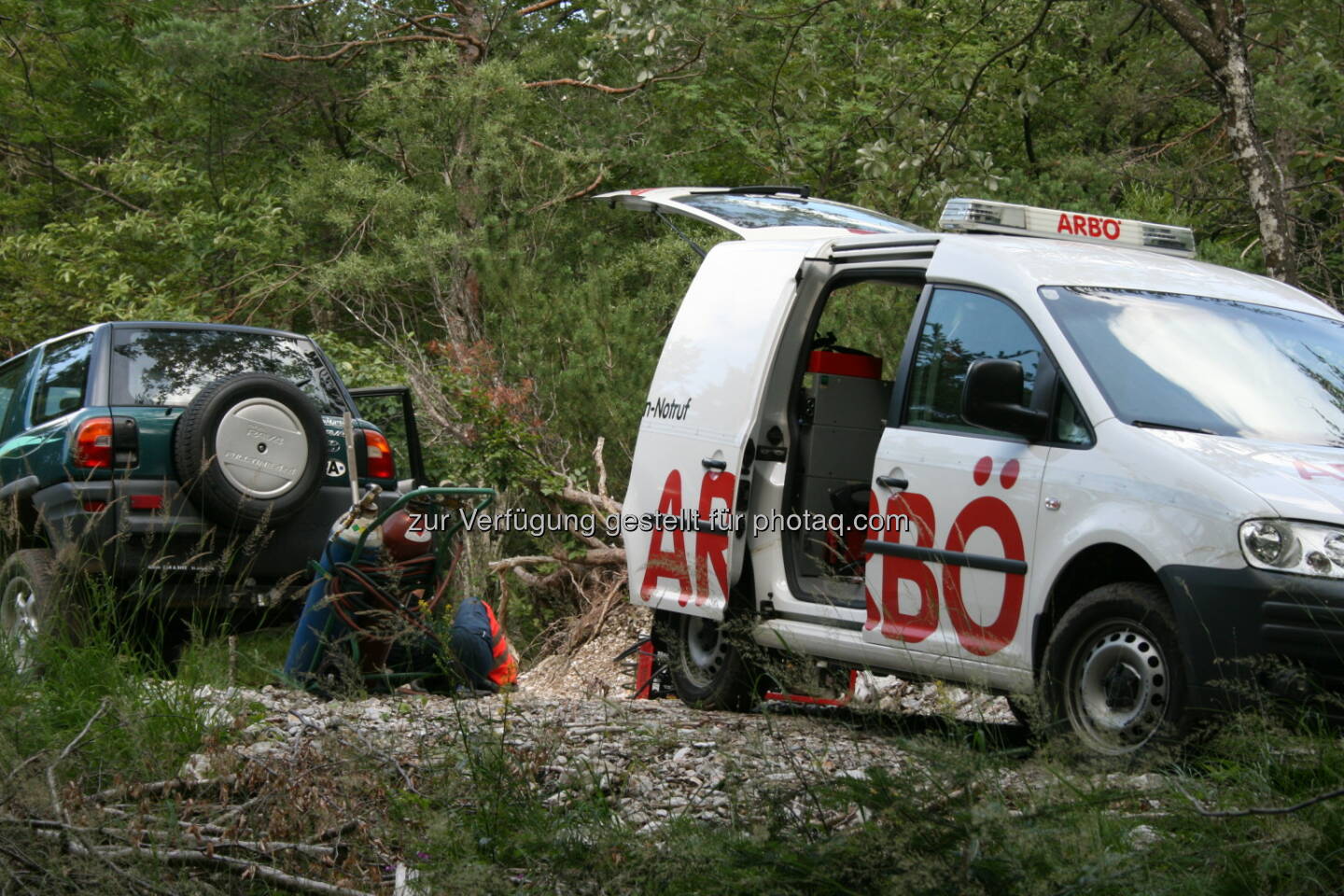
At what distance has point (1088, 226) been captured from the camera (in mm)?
6707

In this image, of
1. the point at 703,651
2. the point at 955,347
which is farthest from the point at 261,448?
the point at 955,347

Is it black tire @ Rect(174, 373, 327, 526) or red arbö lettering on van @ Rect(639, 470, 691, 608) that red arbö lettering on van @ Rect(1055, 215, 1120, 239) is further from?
black tire @ Rect(174, 373, 327, 526)

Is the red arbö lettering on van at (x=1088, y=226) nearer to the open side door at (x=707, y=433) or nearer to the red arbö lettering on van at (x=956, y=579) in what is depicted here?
the open side door at (x=707, y=433)

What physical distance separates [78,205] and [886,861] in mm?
21360

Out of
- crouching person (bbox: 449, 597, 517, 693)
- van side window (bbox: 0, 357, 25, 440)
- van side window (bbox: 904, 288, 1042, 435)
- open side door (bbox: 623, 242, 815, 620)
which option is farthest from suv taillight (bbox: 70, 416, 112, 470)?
van side window (bbox: 904, 288, 1042, 435)

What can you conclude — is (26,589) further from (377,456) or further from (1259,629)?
(1259,629)

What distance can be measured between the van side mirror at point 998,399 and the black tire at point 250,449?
3499 mm

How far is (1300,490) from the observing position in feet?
14.7

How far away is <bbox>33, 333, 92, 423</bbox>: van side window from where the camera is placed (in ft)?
26.0

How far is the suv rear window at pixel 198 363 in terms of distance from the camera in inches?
307

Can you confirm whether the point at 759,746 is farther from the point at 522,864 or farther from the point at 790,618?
the point at 790,618

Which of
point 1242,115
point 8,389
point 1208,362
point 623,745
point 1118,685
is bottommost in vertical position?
point 623,745

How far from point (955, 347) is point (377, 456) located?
383cm

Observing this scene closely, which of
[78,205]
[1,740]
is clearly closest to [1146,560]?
[1,740]
